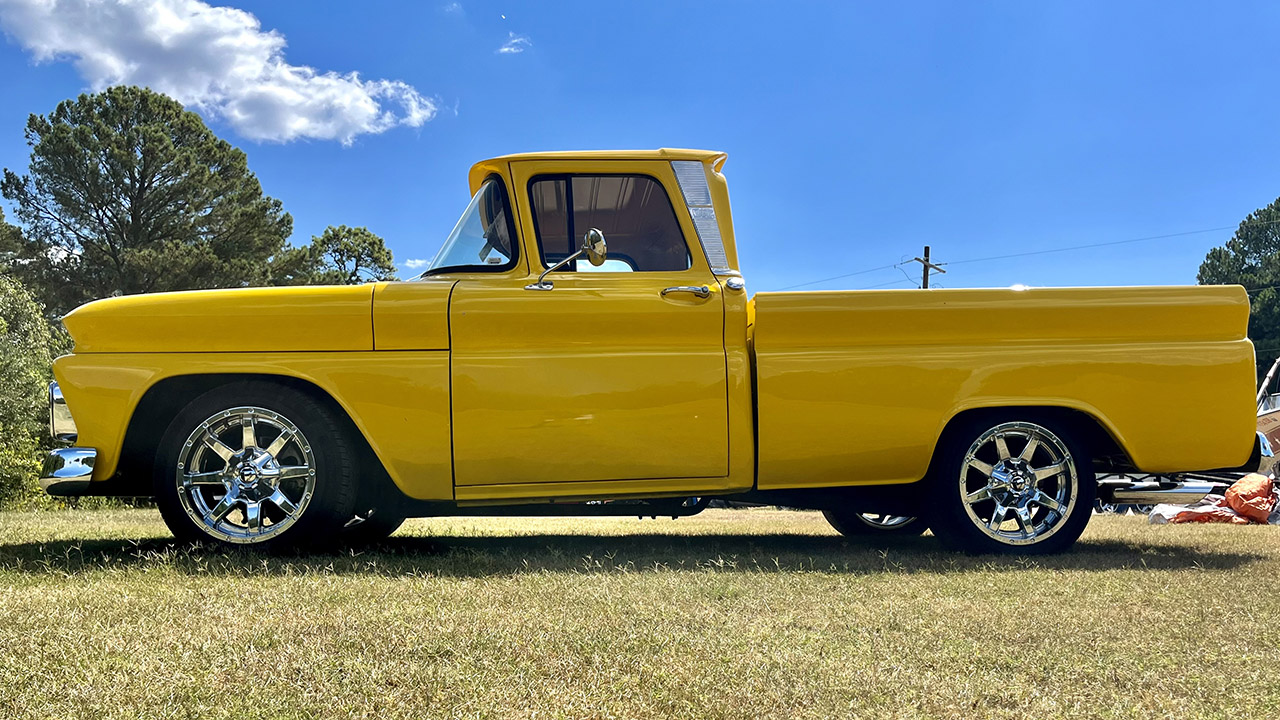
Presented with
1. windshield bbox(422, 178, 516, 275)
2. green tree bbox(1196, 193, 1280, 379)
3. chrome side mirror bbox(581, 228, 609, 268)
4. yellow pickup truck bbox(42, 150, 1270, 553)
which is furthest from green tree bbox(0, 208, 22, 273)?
green tree bbox(1196, 193, 1280, 379)

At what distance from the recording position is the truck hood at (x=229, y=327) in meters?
3.90

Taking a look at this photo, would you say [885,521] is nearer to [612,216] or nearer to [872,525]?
[872,525]

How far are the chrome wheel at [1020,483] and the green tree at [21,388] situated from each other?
66.8ft

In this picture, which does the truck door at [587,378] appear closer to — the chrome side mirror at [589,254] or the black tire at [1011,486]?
the chrome side mirror at [589,254]

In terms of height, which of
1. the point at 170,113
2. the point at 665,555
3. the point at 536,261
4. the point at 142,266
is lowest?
the point at 665,555

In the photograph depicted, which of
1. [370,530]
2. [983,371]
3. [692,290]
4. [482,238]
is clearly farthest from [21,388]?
[983,371]

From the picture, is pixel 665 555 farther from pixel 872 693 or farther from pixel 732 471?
pixel 872 693

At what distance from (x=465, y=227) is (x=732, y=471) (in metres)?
1.88

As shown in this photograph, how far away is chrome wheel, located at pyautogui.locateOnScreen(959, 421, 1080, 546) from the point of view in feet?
13.9

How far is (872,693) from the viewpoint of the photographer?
6.68ft

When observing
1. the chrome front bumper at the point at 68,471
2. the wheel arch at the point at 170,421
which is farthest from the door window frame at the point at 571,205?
the chrome front bumper at the point at 68,471

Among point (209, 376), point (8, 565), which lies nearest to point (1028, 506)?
point (209, 376)

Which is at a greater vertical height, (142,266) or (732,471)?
(142,266)

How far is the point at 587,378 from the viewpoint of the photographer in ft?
12.8
